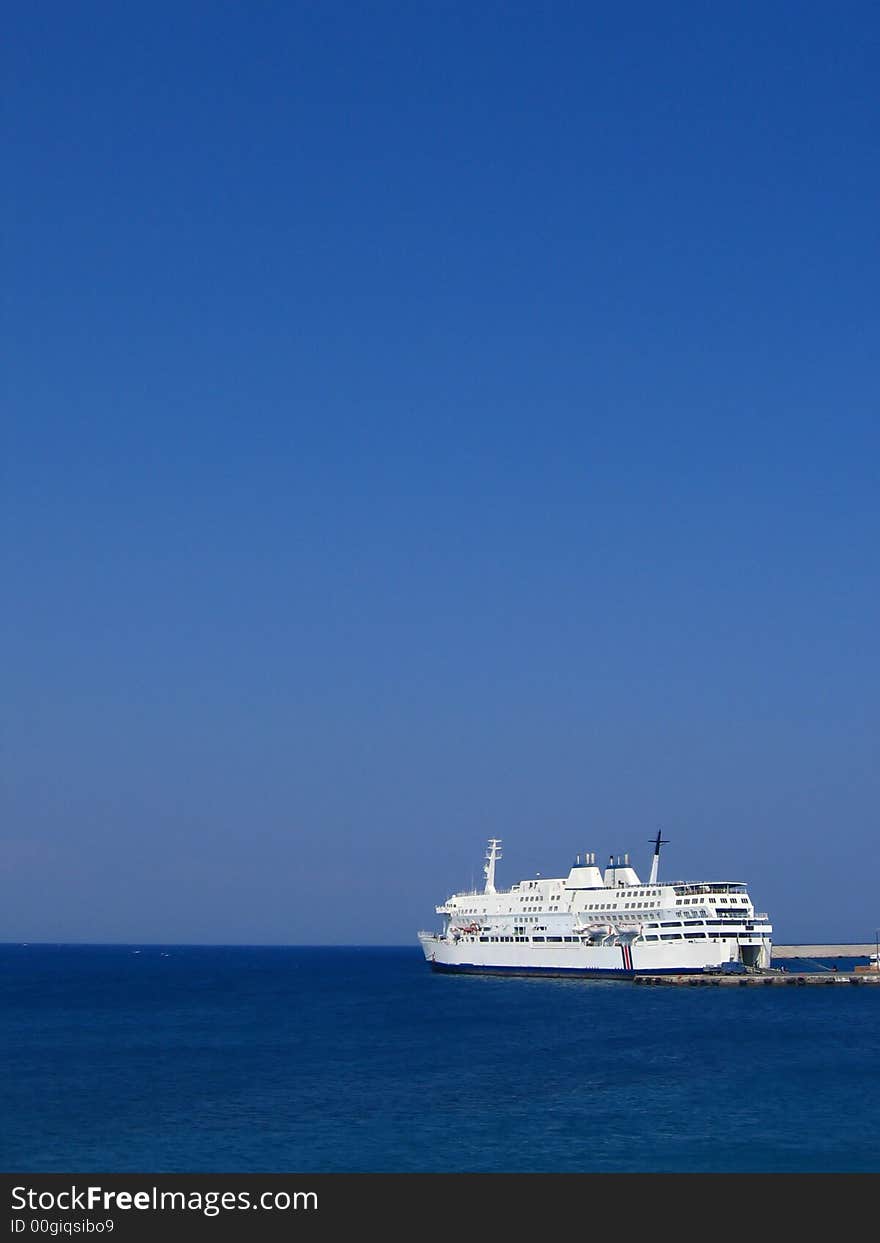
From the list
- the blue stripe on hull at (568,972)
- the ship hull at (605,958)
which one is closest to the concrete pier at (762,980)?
the blue stripe on hull at (568,972)

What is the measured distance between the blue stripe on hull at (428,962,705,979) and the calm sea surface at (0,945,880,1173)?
9.72m

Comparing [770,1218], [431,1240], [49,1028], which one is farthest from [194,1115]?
[49,1028]

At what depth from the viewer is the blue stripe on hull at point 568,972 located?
→ 10762 centimetres

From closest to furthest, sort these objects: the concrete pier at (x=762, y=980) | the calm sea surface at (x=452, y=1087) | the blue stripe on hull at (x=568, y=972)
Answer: the calm sea surface at (x=452, y=1087) < the concrete pier at (x=762, y=980) < the blue stripe on hull at (x=568, y=972)

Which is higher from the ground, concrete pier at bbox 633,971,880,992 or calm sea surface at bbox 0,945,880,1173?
calm sea surface at bbox 0,945,880,1173

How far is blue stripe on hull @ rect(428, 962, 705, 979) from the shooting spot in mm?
107625

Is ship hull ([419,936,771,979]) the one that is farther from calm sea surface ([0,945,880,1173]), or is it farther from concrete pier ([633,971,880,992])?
calm sea surface ([0,945,880,1173])

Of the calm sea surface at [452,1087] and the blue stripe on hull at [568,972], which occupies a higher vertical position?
the calm sea surface at [452,1087]

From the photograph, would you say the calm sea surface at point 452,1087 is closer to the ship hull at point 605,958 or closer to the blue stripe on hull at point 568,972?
the ship hull at point 605,958

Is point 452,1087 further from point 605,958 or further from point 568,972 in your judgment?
point 568,972

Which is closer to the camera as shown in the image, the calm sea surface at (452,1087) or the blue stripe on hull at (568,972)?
the calm sea surface at (452,1087)

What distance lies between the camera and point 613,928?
112312 millimetres

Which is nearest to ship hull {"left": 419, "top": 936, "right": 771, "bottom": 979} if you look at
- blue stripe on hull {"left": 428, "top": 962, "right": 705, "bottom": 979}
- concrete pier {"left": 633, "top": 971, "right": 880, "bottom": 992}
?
blue stripe on hull {"left": 428, "top": 962, "right": 705, "bottom": 979}

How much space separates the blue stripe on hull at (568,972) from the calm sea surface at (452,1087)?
972 cm
